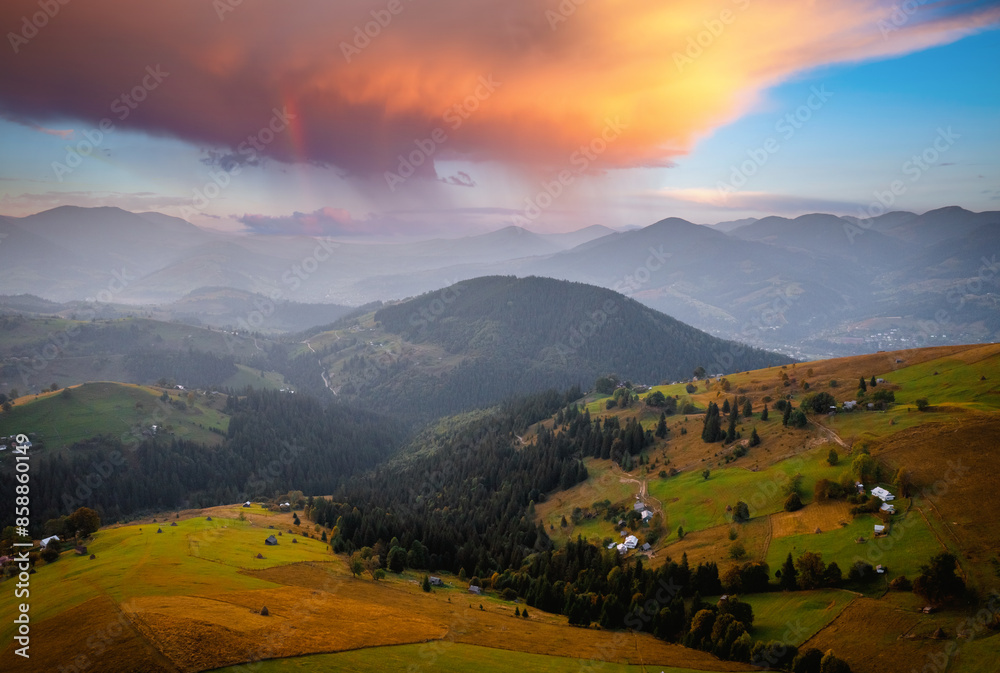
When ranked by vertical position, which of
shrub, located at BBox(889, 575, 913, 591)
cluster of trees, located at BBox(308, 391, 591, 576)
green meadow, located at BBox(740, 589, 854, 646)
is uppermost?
shrub, located at BBox(889, 575, 913, 591)

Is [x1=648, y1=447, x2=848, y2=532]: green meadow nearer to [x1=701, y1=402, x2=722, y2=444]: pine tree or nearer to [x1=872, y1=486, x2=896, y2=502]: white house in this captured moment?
[x1=872, y1=486, x2=896, y2=502]: white house

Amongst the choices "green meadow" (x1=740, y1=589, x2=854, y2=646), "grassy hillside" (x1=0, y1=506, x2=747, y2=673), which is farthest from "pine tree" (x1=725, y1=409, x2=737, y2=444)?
"grassy hillside" (x1=0, y1=506, x2=747, y2=673)

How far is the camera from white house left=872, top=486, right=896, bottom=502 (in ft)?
300

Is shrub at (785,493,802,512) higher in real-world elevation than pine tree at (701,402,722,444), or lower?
lower

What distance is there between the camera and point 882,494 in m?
92.4

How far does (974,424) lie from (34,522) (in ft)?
886

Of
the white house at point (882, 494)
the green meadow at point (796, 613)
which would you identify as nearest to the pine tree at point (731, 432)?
the white house at point (882, 494)

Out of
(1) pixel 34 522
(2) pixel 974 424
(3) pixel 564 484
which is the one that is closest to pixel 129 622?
(3) pixel 564 484

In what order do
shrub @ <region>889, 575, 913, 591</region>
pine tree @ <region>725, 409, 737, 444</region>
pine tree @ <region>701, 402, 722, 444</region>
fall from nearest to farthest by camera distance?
shrub @ <region>889, 575, 913, 591</region> < pine tree @ <region>725, 409, 737, 444</region> < pine tree @ <region>701, 402, 722, 444</region>

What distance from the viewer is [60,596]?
69.3 meters

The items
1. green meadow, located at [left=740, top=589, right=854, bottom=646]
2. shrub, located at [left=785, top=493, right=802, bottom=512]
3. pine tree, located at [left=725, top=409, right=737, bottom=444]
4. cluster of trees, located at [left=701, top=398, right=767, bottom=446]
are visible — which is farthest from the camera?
cluster of trees, located at [left=701, top=398, right=767, bottom=446]

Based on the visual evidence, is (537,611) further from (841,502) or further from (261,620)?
(841,502)

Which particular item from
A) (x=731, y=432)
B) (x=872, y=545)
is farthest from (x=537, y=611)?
(x=731, y=432)

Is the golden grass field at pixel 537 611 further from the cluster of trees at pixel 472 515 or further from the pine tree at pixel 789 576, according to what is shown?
the cluster of trees at pixel 472 515
